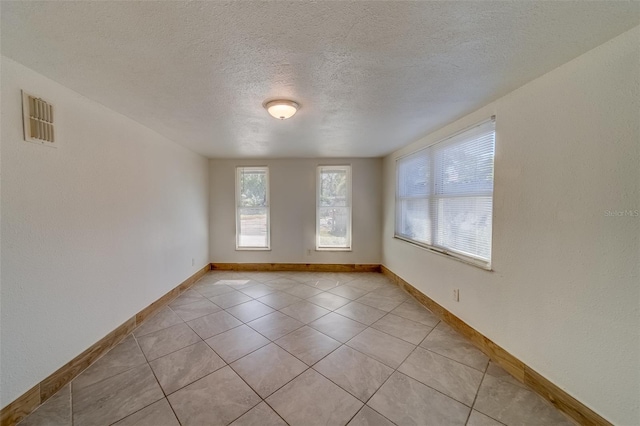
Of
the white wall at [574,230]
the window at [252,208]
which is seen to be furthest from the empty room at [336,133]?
the window at [252,208]

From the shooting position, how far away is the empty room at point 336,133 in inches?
48.7

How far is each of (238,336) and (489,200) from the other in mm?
2831

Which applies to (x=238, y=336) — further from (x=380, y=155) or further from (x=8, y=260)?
(x=380, y=155)

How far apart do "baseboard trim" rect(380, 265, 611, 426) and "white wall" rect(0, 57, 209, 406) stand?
3.49 metres

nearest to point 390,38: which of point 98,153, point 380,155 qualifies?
point 98,153

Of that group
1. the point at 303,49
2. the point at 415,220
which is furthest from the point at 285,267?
the point at 303,49

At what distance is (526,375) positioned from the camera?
69.1 inches

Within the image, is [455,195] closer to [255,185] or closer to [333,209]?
[333,209]

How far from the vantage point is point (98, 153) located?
210 centimetres

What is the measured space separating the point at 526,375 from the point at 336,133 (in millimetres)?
2946

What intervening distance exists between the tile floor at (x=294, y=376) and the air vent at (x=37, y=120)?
1831 mm

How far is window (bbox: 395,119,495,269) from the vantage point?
2.22 meters

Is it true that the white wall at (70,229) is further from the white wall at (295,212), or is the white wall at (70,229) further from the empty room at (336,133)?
the white wall at (295,212)

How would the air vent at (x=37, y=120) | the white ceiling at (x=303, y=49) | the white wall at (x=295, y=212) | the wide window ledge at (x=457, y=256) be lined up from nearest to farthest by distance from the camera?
1. the white ceiling at (x=303, y=49)
2. the air vent at (x=37, y=120)
3. the wide window ledge at (x=457, y=256)
4. the white wall at (x=295, y=212)
